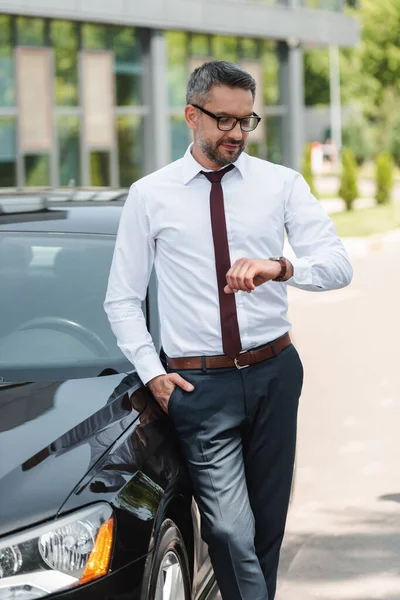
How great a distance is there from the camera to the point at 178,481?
347 cm

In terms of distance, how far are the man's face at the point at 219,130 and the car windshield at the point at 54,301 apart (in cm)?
81

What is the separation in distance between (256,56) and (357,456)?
30.0 meters

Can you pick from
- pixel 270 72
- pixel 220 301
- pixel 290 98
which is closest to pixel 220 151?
pixel 220 301

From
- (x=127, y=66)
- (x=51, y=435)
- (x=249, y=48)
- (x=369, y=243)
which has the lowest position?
(x=369, y=243)

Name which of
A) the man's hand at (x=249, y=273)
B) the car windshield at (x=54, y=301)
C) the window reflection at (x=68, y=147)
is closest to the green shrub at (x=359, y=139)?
the window reflection at (x=68, y=147)

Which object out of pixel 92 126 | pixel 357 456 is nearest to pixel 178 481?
pixel 357 456

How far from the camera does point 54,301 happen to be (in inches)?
169

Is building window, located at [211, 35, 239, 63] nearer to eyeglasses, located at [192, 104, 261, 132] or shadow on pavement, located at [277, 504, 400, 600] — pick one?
shadow on pavement, located at [277, 504, 400, 600]

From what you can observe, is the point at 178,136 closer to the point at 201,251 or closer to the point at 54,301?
the point at 54,301

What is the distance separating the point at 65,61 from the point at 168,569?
85.6 feet

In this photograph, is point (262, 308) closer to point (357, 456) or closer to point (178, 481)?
point (178, 481)

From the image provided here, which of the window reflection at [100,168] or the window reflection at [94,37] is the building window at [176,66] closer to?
the window reflection at [94,37]

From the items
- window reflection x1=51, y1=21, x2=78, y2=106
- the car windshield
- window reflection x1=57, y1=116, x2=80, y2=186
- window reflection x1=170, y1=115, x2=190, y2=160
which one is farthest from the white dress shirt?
window reflection x1=170, y1=115, x2=190, y2=160

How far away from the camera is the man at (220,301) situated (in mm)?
3498
